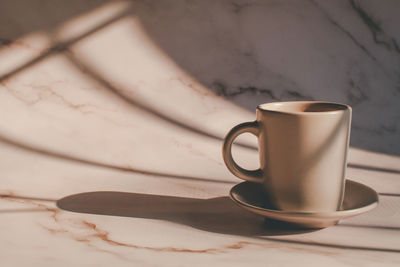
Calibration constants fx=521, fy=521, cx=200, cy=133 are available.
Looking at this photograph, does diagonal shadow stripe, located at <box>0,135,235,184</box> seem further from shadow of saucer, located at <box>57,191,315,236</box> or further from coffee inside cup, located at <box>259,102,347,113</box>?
coffee inside cup, located at <box>259,102,347,113</box>

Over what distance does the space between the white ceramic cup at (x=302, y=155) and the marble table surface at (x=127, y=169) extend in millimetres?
46

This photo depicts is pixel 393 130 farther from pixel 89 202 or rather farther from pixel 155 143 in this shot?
pixel 89 202

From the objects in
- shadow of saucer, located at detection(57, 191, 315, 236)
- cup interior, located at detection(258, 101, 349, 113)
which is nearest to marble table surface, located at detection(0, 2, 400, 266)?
shadow of saucer, located at detection(57, 191, 315, 236)

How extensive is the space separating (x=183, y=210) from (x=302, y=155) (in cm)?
20

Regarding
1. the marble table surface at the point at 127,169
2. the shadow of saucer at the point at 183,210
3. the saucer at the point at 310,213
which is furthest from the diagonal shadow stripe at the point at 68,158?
the saucer at the point at 310,213

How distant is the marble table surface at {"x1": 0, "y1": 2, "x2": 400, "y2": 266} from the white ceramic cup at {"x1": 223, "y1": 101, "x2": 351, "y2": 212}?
0.15 feet

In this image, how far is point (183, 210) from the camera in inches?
28.2

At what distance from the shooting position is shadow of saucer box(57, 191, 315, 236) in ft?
2.13

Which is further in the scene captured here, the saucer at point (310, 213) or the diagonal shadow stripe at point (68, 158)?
the diagonal shadow stripe at point (68, 158)

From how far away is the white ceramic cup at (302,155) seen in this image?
0.58 meters

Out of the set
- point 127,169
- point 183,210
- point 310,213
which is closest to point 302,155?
point 310,213

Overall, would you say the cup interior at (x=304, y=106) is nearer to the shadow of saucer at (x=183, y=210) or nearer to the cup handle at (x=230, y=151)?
the cup handle at (x=230, y=151)

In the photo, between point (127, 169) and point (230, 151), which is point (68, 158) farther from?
point (230, 151)

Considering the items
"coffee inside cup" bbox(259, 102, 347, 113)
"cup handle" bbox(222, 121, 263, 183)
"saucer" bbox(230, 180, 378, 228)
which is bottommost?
"saucer" bbox(230, 180, 378, 228)
